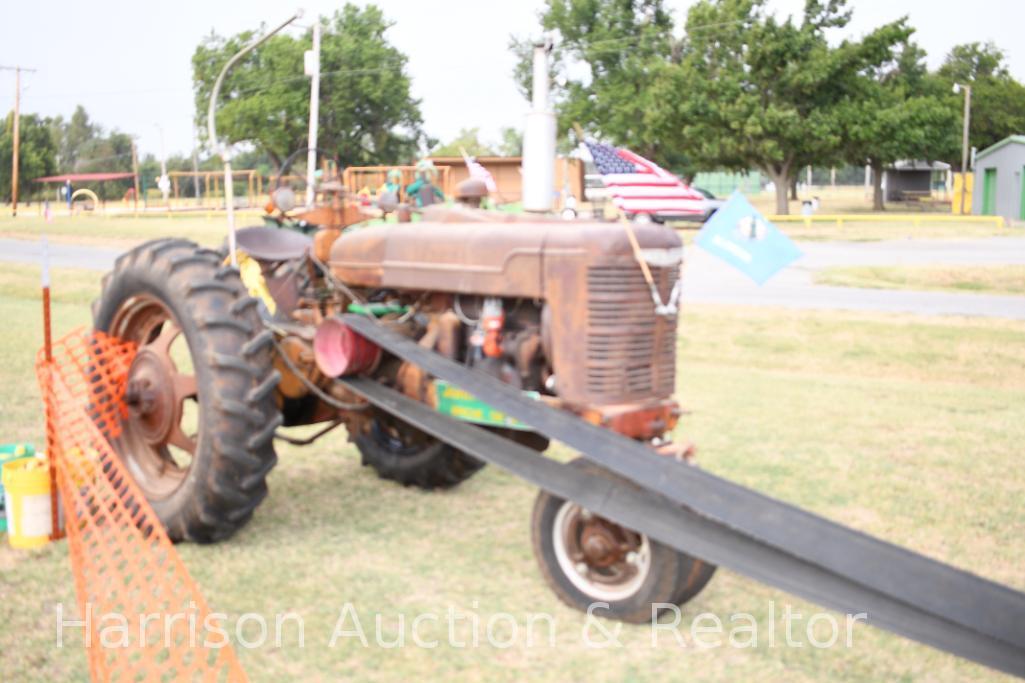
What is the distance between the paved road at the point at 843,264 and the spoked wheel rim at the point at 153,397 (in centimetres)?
943

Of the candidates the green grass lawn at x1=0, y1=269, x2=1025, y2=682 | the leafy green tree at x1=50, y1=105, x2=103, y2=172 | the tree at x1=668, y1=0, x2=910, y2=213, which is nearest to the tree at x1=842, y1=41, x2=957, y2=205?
the tree at x1=668, y1=0, x2=910, y2=213

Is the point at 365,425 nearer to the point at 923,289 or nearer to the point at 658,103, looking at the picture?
the point at 923,289

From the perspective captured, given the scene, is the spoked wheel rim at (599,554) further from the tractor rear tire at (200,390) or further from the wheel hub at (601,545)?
the tractor rear tire at (200,390)

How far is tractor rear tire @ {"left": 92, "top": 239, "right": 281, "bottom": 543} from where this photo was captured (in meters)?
4.42

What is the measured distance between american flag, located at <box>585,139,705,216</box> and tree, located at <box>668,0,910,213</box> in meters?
30.9

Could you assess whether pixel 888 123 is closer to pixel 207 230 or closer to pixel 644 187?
pixel 207 230

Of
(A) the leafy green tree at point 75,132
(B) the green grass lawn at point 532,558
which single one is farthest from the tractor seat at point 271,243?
(A) the leafy green tree at point 75,132

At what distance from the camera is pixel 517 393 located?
3.86 metres

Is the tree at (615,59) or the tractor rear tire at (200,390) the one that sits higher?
the tree at (615,59)

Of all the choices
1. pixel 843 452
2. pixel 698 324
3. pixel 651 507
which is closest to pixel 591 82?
pixel 698 324

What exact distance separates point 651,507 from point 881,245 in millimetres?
19897

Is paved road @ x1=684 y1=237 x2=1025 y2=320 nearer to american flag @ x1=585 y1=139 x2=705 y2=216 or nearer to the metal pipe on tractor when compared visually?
american flag @ x1=585 y1=139 x2=705 y2=216

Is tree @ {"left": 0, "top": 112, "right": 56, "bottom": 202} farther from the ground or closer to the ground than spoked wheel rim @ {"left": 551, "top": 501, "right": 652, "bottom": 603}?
farther from the ground

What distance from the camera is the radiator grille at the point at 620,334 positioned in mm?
3898
